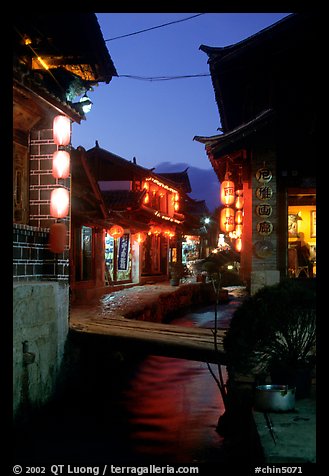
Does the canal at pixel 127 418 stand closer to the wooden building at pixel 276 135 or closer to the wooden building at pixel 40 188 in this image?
the wooden building at pixel 40 188

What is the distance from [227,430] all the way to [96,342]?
12.7 feet

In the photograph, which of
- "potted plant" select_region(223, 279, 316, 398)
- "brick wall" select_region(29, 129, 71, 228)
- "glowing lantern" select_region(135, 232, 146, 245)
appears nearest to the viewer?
"potted plant" select_region(223, 279, 316, 398)

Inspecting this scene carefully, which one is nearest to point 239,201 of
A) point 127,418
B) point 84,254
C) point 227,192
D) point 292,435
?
point 227,192

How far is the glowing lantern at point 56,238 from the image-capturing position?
11.2 metres

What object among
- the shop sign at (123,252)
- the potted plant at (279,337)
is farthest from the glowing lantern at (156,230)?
the potted plant at (279,337)

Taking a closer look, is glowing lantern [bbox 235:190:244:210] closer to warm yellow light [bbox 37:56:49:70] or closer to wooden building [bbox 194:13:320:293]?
wooden building [bbox 194:13:320:293]

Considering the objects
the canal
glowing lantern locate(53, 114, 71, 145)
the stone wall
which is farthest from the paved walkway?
glowing lantern locate(53, 114, 71, 145)

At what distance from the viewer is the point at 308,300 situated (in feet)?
23.7

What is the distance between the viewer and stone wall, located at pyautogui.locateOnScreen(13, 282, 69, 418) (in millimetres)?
8758

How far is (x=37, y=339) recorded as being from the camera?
31.4 ft

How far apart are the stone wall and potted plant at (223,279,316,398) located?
3977 mm

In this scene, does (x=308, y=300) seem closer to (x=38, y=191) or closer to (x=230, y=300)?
(x=38, y=191)

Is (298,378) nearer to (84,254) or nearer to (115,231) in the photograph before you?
(84,254)

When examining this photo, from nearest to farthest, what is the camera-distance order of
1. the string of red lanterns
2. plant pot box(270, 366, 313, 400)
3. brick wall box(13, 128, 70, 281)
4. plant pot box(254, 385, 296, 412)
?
plant pot box(254, 385, 296, 412) < plant pot box(270, 366, 313, 400) < brick wall box(13, 128, 70, 281) < the string of red lanterns
